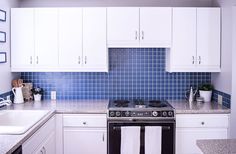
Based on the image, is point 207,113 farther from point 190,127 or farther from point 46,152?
point 46,152

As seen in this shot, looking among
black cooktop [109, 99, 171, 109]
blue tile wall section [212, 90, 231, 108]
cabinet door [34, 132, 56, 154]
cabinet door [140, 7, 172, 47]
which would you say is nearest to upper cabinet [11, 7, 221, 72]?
cabinet door [140, 7, 172, 47]

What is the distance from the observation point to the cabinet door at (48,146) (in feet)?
8.96

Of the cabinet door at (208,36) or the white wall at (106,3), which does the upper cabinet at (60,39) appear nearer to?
the white wall at (106,3)

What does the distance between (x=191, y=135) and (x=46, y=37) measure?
2.07 meters

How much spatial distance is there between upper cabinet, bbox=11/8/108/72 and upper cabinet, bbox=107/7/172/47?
0.12 meters

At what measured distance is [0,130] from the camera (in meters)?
2.37

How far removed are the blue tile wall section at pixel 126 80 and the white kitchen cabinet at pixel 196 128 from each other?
71cm

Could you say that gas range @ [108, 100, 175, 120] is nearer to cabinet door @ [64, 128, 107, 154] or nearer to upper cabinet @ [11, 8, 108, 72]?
cabinet door @ [64, 128, 107, 154]

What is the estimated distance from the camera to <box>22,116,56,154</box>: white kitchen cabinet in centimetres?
241

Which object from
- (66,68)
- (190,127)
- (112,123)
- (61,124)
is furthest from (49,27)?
(190,127)

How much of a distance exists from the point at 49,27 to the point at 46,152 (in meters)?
1.50

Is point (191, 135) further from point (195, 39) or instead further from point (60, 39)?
point (60, 39)

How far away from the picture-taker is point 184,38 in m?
3.55

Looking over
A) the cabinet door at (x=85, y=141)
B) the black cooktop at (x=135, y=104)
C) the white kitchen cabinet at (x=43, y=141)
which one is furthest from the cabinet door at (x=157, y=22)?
the white kitchen cabinet at (x=43, y=141)
